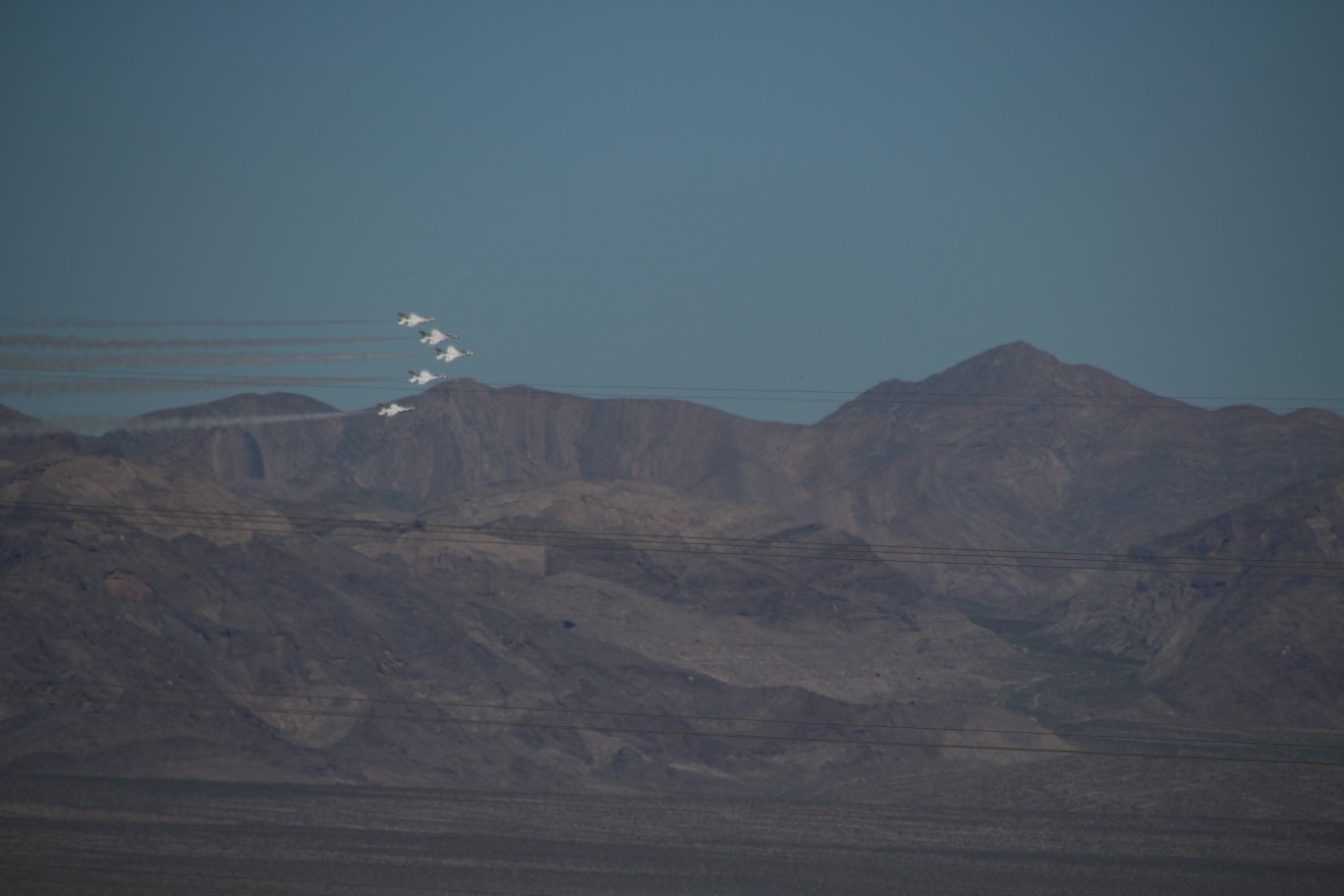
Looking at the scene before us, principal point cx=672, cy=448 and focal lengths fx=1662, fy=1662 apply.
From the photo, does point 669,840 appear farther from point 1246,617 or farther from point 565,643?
point 1246,617

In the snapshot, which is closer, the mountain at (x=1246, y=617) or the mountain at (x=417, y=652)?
the mountain at (x=417, y=652)

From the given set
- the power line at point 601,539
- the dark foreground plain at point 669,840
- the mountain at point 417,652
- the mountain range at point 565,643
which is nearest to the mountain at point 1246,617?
the mountain range at point 565,643

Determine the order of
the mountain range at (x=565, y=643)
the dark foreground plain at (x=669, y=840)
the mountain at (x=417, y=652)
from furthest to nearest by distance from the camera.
A: the mountain range at (x=565, y=643)
the mountain at (x=417, y=652)
the dark foreground plain at (x=669, y=840)

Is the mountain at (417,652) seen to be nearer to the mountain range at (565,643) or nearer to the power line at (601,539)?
the mountain range at (565,643)

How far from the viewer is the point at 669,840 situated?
92.6m

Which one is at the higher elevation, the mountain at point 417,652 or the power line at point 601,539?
the power line at point 601,539

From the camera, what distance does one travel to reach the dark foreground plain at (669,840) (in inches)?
3031

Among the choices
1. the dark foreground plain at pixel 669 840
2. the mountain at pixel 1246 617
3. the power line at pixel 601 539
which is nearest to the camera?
the dark foreground plain at pixel 669 840

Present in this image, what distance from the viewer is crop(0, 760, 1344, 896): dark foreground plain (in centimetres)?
7700

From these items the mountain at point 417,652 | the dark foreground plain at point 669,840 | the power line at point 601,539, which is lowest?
the dark foreground plain at point 669,840

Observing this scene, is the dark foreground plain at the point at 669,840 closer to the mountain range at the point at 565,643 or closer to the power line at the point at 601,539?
the mountain range at the point at 565,643

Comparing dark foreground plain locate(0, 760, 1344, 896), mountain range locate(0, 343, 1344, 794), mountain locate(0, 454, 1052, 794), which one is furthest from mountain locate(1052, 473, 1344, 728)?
mountain locate(0, 454, 1052, 794)

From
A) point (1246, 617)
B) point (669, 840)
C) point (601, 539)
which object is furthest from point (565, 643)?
point (1246, 617)

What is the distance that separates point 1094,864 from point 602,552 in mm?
60809
